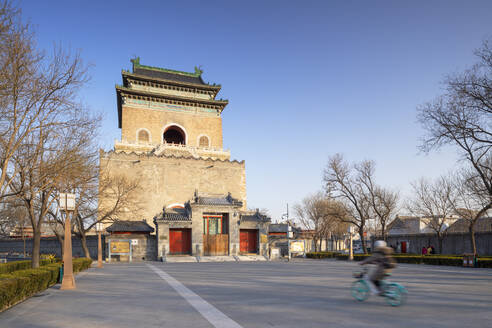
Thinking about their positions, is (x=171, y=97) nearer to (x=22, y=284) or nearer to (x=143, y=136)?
(x=143, y=136)

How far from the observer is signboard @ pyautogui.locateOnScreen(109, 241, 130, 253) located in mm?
30875

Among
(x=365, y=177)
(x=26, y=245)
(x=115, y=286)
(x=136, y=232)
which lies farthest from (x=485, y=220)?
(x=26, y=245)

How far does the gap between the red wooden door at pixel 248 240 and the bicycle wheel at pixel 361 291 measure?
27.5 metres

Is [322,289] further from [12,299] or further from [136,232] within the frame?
[136,232]

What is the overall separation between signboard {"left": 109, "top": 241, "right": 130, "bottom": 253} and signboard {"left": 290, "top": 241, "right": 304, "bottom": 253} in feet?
47.6

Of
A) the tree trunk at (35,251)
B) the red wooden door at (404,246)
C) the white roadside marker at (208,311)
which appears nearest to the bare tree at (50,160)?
the tree trunk at (35,251)

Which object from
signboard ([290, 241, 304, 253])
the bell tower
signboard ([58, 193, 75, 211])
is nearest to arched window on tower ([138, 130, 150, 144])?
the bell tower

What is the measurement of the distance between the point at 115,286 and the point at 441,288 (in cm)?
1051

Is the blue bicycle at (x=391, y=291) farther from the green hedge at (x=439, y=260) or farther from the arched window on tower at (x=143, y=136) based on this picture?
the arched window on tower at (x=143, y=136)

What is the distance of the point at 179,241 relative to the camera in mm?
33719

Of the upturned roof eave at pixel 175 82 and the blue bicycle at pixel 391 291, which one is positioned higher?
the upturned roof eave at pixel 175 82

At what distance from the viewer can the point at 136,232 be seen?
112 feet

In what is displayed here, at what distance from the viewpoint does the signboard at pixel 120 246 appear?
3088 cm

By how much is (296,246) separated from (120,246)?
15.6 metres
